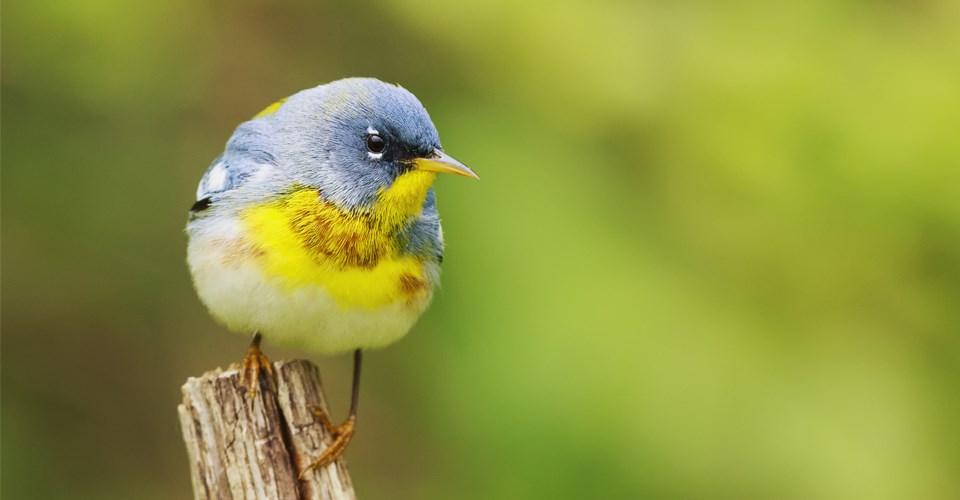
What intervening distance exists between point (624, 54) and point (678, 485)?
1526 mm

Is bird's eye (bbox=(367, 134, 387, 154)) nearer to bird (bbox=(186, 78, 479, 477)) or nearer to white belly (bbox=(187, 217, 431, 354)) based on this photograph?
bird (bbox=(186, 78, 479, 477))

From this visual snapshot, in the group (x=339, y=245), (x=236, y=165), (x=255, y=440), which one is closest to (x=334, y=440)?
(x=255, y=440)

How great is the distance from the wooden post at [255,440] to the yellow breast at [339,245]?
0.30 meters

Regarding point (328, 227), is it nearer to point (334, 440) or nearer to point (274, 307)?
point (274, 307)

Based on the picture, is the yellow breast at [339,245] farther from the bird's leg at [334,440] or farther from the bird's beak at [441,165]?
the bird's leg at [334,440]

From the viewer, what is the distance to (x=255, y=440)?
102 inches

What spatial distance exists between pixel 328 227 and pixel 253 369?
0.45m

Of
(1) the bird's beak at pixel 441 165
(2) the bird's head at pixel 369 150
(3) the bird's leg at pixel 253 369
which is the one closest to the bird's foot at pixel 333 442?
(3) the bird's leg at pixel 253 369

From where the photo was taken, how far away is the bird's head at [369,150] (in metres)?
3.03

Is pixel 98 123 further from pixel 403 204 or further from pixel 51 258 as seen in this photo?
pixel 403 204

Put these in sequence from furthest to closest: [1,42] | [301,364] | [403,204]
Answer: [1,42], [403,204], [301,364]

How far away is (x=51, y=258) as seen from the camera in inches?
180

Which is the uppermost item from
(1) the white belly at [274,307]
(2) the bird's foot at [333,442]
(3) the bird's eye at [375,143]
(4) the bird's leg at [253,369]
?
(3) the bird's eye at [375,143]

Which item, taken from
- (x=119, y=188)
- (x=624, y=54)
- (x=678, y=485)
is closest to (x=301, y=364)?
(x=678, y=485)
